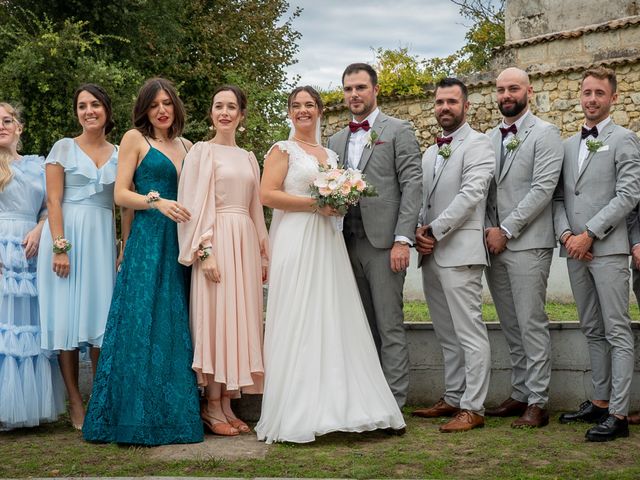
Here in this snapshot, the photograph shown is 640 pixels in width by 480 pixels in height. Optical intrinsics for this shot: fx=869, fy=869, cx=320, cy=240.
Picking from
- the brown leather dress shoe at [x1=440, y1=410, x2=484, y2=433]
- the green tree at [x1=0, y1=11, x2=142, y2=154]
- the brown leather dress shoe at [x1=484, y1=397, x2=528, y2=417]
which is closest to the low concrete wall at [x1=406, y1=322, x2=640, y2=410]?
the brown leather dress shoe at [x1=484, y1=397, x2=528, y2=417]

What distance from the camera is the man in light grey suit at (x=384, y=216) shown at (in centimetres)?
612

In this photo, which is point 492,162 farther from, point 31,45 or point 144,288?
point 31,45

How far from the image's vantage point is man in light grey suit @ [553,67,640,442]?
5.72 m

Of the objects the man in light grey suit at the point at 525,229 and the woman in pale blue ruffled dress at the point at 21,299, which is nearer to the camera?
the man in light grey suit at the point at 525,229

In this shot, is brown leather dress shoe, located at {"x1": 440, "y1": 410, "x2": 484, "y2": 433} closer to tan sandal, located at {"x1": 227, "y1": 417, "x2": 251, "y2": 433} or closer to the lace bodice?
tan sandal, located at {"x1": 227, "y1": 417, "x2": 251, "y2": 433}

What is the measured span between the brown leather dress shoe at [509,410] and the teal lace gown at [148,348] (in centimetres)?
216

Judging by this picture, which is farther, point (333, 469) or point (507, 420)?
point (507, 420)

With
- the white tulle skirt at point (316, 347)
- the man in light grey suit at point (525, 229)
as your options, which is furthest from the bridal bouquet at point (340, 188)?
the man in light grey suit at point (525, 229)

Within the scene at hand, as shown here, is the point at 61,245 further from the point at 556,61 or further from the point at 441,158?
the point at 556,61

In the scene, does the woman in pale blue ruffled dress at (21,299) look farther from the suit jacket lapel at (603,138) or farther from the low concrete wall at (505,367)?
the suit jacket lapel at (603,138)

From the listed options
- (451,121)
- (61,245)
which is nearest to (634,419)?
(451,121)

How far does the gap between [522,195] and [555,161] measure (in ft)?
1.06

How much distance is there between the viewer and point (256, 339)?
593cm

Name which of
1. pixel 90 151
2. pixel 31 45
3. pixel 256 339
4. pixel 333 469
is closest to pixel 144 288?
pixel 256 339
